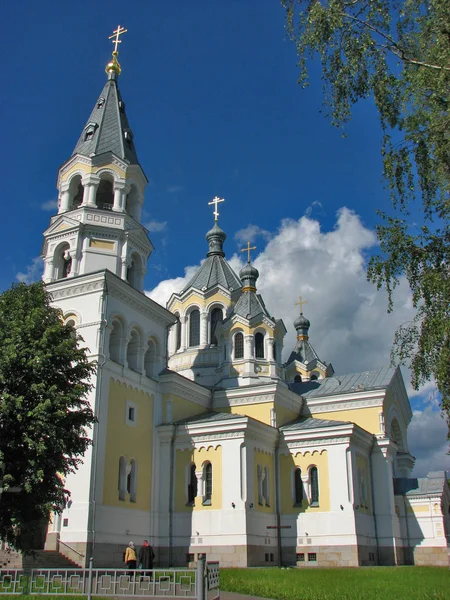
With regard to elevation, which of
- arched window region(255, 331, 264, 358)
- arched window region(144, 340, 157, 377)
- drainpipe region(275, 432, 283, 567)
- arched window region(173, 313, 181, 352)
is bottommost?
drainpipe region(275, 432, 283, 567)

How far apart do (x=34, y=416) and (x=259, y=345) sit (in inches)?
718

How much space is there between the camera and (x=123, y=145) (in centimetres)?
2706

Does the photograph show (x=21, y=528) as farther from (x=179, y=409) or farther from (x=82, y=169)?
(x=82, y=169)

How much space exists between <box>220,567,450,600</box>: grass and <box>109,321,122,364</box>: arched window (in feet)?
30.3

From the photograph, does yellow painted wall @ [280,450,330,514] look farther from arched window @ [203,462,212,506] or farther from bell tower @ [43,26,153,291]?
bell tower @ [43,26,153,291]

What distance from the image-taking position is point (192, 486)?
24.5 metres

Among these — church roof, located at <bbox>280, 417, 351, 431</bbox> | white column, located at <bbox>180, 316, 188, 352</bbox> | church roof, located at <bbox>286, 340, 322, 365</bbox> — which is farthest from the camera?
church roof, located at <bbox>286, 340, 322, 365</bbox>

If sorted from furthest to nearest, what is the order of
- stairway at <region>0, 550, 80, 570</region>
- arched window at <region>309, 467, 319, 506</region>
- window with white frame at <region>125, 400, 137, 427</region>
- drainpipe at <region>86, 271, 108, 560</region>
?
arched window at <region>309, 467, 319, 506</region>, window with white frame at <region>125, 400, 137, 427</region>, drainpipe at <region>86, 271, 108, 560</region>, stairway at <region>0, 550, 80, 570</region>

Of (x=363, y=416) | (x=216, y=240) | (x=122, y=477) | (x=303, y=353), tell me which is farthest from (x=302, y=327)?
(x=122, y=477)

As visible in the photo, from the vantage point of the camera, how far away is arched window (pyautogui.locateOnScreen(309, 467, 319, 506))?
25.4 meters

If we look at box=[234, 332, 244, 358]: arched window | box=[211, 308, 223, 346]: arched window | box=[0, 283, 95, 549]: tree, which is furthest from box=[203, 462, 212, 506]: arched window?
box=[211, 308, 223, 346]: arched window

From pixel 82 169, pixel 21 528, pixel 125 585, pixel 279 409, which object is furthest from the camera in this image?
pixel 279 409

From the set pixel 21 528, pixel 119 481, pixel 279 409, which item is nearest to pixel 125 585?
pixel 21 528

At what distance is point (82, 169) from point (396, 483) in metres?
20.7
